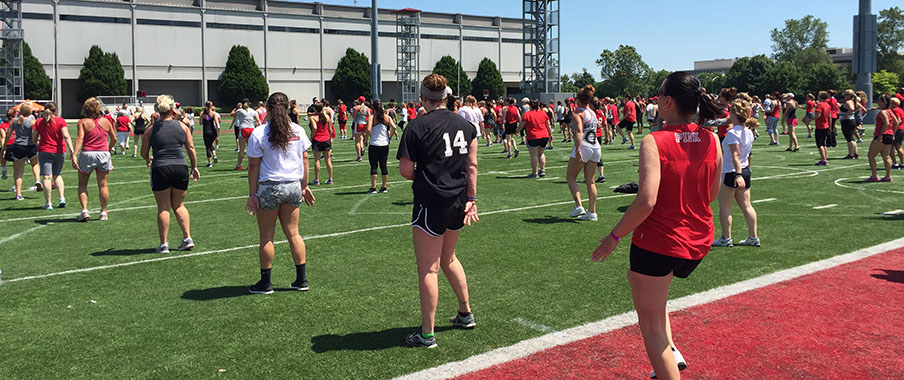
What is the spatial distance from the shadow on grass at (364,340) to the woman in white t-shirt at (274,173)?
1.53 metres

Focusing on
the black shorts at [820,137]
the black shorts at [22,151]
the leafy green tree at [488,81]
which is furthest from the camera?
the leafy green tree at [488,81]

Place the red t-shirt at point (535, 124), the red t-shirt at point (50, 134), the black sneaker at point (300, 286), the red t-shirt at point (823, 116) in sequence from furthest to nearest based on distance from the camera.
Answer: the red t-shirt at point (823, 116) < the red t-shirt at point (535, 124) < the red t-shirt at point (50, 134) < the black sneaker at point (300, 286)

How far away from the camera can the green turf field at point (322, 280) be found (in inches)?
210

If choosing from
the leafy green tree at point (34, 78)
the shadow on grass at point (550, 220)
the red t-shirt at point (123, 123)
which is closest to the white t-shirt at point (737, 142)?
the shadow on grass at point (550, 220)

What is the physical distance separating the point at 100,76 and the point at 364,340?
233 ft

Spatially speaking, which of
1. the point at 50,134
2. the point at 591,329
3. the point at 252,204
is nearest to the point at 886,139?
the point at 591,329

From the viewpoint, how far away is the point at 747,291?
6879mm

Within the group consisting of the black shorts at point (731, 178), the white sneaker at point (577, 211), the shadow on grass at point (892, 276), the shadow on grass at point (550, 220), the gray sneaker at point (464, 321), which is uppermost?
the black shorts at point (731, 178)

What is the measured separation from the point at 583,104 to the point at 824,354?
6768 mm

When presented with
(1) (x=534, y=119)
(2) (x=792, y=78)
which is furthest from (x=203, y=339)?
(2) (x=792, y=78)

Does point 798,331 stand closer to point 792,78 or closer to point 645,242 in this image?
point 645,242

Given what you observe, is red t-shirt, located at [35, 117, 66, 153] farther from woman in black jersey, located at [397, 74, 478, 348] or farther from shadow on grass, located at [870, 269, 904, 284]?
shadow on grass, located at [870, 269, 904, 284]

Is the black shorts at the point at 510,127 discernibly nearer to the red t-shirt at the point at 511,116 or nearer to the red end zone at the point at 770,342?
the red t-shirt at the point at 511,116

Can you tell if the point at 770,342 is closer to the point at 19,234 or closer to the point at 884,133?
the point at 19,234
